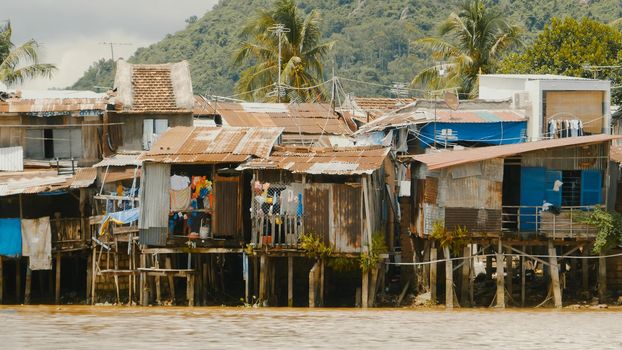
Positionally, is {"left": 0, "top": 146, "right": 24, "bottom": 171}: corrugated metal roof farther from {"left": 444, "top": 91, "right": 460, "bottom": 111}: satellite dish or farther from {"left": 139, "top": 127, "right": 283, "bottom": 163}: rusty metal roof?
{"left": 444, "top": 91, "right": 460, "bottom": 111}: satellite dish

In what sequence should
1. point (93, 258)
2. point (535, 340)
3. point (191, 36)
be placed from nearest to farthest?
point (535, 340) < point (93, 258) < point (191, 36)

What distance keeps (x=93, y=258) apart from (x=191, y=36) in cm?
5905

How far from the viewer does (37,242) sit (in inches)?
1507

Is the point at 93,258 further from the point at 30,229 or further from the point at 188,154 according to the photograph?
the point at 188,154

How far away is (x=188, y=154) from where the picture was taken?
35.4m

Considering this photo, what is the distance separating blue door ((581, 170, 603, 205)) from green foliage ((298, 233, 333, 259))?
7212mm

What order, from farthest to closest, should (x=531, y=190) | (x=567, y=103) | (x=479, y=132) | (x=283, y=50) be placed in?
(x=283, y=50) < (x=567, y=103) < (x=479, y=132) < (x=531, y=190)

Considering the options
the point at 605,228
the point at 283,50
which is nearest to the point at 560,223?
the point at 605,228

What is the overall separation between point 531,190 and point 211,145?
29.0 feet

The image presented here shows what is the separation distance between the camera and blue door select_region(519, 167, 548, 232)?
35.2 metres

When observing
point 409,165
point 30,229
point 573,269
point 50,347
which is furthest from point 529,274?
point 50,347

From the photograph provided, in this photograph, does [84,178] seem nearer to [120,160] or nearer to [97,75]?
[120,160]

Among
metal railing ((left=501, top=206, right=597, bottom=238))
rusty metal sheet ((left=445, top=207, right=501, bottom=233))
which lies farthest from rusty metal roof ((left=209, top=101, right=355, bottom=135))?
metal railing ((left=501, top=206, right=597, bottom=238))

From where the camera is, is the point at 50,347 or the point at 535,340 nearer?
the point at 50,347
